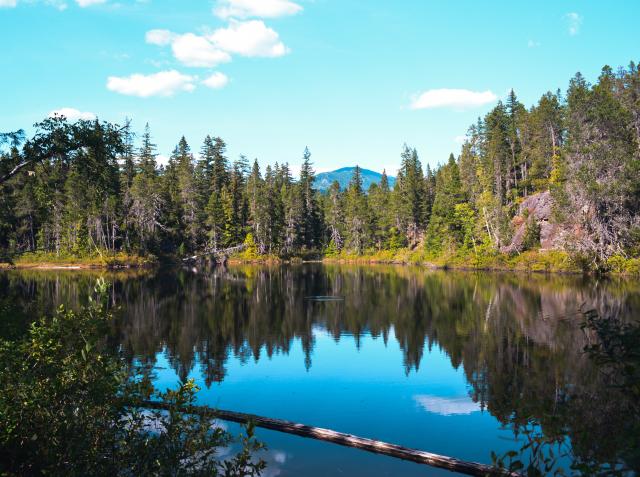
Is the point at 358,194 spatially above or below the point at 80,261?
above

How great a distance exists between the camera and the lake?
1245 centimetres

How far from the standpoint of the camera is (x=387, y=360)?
23.2 metres

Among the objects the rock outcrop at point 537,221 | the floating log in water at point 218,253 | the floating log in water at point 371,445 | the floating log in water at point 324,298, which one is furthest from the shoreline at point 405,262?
the floating log in water at point 371,445

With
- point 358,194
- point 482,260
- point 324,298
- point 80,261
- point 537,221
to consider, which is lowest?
point 324,298

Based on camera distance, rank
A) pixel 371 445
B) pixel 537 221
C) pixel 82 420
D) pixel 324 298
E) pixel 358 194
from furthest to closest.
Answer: pixel 358 194 < pixel 537 221 < pixel 324 298 < pixel 371 445 < pixel 82 420

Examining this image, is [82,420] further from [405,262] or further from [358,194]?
[358,194]

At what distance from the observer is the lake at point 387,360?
12.4m

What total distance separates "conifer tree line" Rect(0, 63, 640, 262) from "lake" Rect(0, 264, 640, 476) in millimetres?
4966

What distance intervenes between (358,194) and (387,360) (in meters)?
89.4

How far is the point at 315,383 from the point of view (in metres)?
19.8

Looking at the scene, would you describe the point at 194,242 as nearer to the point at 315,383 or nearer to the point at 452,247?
the point at 452,247

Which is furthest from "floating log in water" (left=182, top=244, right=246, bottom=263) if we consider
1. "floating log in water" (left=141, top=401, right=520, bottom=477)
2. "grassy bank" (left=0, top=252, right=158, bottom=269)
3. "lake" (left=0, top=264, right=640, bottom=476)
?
"floating log in water" (left=141, top=401, right=520, bottom=477)

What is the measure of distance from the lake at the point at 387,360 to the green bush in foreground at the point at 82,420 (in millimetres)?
1843

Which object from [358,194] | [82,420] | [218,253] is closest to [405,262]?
[358,194]
